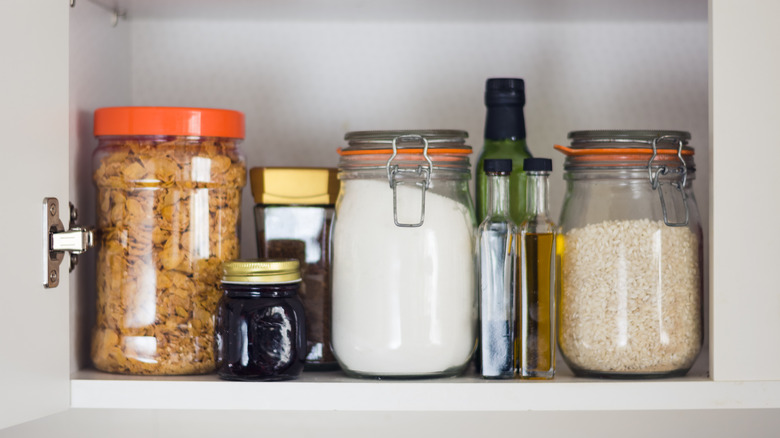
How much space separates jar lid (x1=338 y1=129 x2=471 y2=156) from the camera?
2.19 ft

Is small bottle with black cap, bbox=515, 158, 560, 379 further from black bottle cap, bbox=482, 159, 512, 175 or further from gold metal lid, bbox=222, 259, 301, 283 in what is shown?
gold metal lid, bbox=222, 259, 301, 283

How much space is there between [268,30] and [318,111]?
114 mm

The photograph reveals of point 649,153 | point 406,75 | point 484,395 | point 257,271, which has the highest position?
point 406,75

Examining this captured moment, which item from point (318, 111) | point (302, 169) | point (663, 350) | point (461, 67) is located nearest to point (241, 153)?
point (302, 169)

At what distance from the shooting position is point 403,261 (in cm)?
65

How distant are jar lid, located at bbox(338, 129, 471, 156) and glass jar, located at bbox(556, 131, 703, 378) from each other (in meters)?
0.11

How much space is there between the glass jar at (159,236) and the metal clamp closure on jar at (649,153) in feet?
1.06

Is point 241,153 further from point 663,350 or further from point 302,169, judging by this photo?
point 663,350

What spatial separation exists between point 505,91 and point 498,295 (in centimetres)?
20

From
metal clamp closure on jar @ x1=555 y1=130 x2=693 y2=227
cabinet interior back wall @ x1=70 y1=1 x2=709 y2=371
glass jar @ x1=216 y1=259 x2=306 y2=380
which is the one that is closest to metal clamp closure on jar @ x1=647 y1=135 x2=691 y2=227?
metal clamp closure on jar @ x1=555 y1=130 x2=693 y2=227

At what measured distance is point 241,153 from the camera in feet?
2.40
